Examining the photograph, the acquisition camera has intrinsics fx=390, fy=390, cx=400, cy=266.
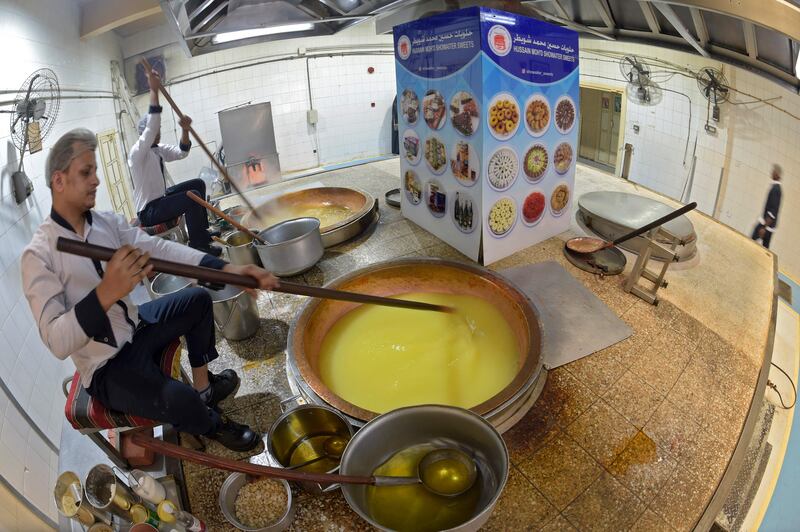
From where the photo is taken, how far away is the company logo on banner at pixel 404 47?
351 cm

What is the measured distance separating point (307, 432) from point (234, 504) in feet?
1.48

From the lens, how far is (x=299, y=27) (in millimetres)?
4078

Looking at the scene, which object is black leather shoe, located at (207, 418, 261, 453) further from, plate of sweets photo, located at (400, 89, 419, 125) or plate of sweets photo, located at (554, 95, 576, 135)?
plate of sweets photo, located at (554, 95, 576, 135)

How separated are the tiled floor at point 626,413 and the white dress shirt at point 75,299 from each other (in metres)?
0.77

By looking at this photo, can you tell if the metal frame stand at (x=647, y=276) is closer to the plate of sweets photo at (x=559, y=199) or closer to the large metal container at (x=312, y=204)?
the plate of sweets photo at (x=559, y=199)

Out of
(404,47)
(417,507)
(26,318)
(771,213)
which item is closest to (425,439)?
(417,507)

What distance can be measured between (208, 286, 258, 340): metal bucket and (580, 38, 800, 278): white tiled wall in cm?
539

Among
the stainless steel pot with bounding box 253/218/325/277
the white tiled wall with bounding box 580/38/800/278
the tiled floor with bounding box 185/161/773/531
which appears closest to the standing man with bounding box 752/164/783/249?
the white tiled wall with bounding box 580/38/800/278

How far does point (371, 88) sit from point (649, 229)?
588 cm

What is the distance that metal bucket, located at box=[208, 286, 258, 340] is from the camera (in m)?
2.59

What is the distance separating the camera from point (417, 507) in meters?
1.70

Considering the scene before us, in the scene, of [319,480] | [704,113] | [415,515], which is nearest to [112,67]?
[319,480]

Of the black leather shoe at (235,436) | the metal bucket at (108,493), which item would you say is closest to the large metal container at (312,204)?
the black leather shoe at (235,436)

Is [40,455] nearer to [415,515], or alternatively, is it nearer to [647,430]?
[415,515]
